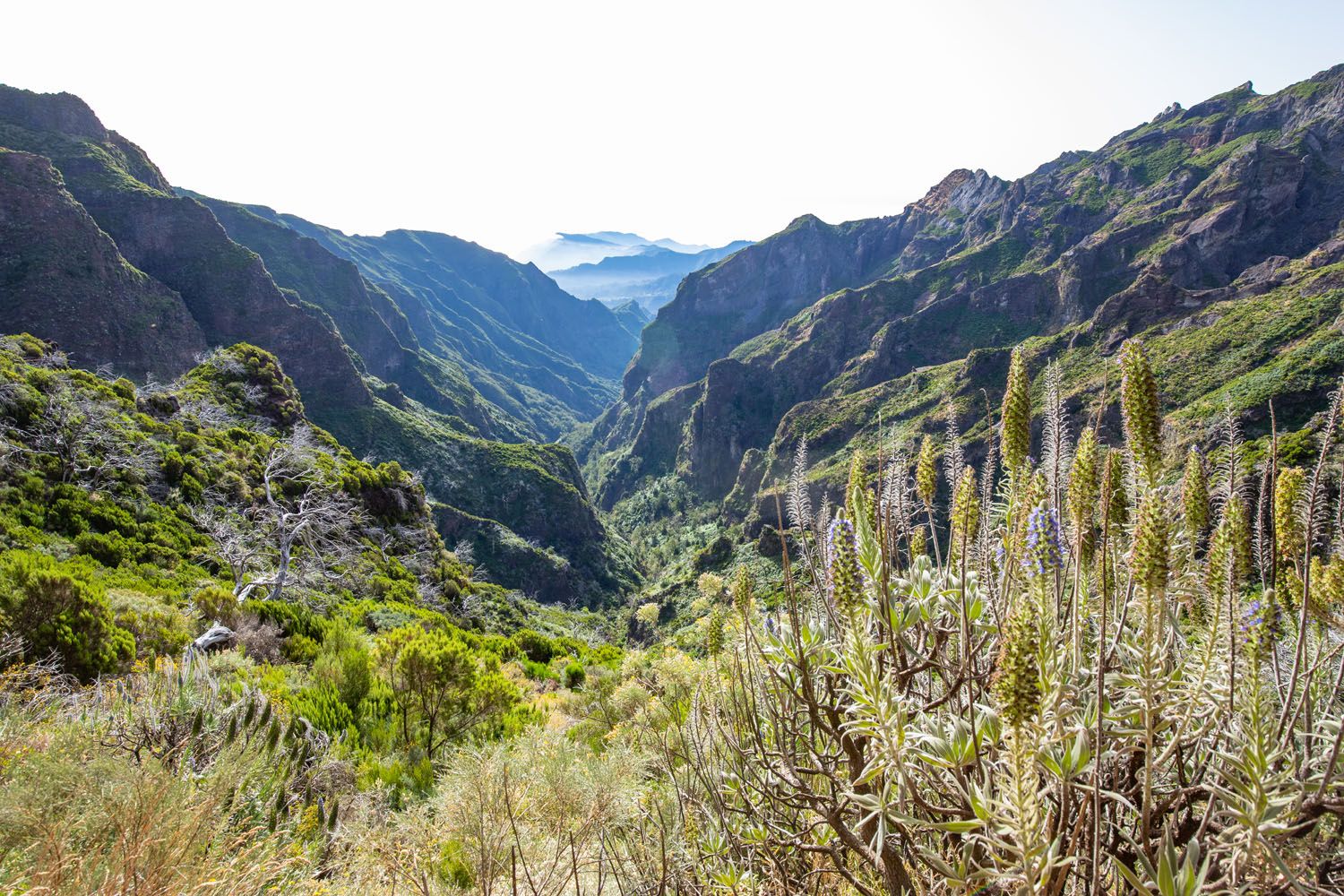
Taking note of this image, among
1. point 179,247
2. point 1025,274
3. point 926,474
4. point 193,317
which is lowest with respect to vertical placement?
point 926,474

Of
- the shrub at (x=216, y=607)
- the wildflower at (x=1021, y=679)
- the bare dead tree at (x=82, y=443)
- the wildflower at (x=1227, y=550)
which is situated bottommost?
the shrub at (x=216, y=607)

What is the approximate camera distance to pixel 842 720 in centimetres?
239

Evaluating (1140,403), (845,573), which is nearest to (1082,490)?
(1140,403)

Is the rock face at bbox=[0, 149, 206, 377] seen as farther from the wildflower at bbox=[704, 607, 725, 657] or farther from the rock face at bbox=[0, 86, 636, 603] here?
the wildflower at bbox=[704, 607, 725, 657]

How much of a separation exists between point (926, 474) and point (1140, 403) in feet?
3.03

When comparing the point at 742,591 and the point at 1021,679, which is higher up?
the point at 1021,679

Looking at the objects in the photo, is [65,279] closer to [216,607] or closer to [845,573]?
A: [216,607]

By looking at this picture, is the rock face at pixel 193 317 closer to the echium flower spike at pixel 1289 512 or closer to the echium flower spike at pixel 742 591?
the echium flower spike at pixel 742 591

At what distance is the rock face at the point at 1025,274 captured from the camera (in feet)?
232

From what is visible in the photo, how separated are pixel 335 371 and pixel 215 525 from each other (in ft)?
186

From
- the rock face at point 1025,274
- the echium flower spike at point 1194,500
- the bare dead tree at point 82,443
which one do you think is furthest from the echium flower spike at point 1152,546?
the rock face at point 1025,274

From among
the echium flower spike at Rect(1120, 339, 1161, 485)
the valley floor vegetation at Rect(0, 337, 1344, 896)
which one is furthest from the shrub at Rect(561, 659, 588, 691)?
the echium flower spike at Rect(1120, 339, 1161, 485)

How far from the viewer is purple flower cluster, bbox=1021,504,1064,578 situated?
57.4 inches

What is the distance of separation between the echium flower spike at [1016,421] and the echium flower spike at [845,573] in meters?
0.87
